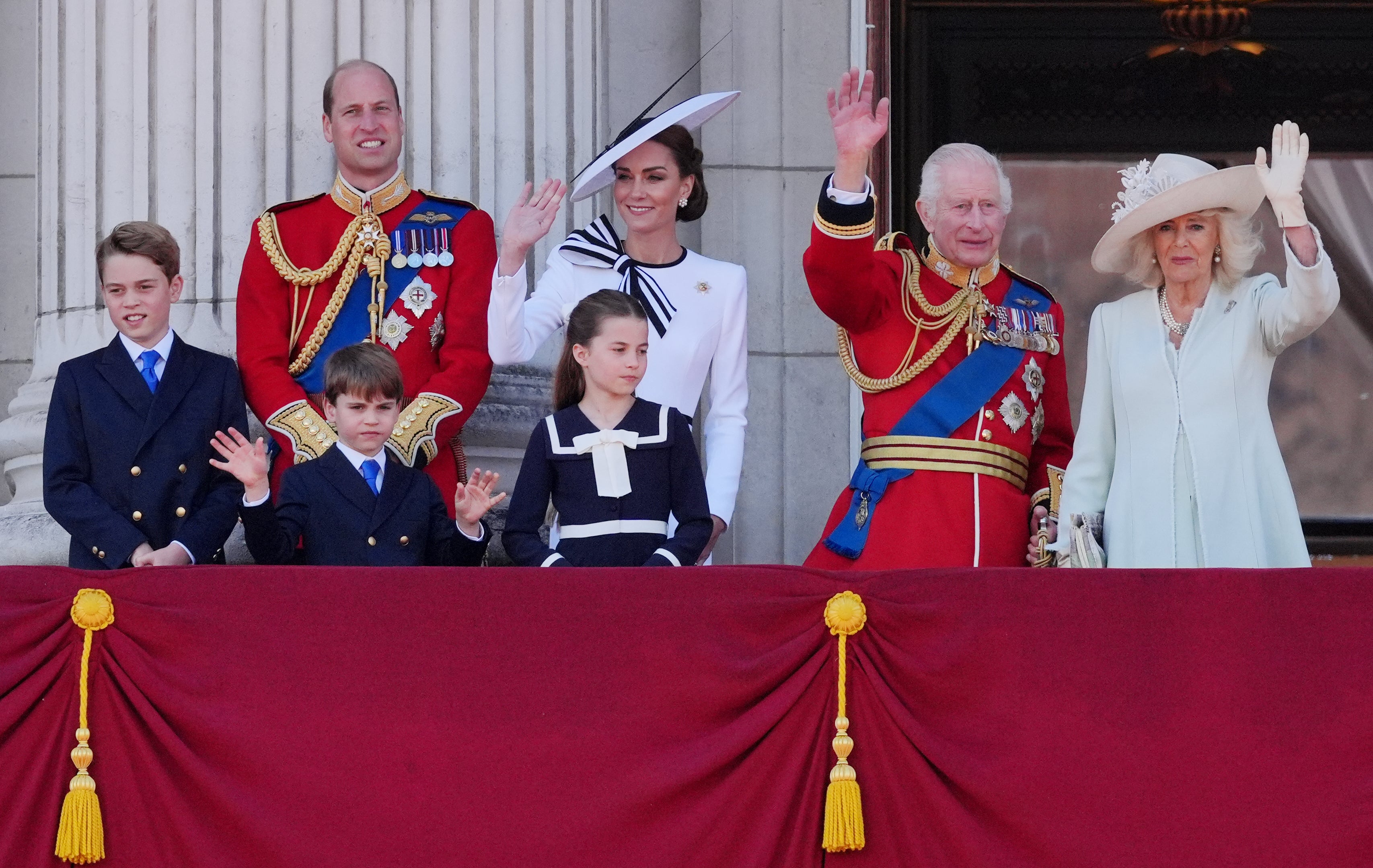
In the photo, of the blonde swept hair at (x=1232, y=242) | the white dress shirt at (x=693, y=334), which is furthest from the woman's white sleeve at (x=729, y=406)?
the blonde swept hair at (x=1232, y=242)

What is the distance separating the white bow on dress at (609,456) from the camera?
4.15 meters

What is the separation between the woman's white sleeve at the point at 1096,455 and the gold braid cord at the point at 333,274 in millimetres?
1593

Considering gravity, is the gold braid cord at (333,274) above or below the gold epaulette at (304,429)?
above

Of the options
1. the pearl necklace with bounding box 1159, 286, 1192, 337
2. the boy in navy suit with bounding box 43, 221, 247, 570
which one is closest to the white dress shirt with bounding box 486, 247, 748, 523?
the boy in navy suit with bounding box 43, 221, 247, 570

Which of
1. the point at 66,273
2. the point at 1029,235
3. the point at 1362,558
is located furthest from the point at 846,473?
the point at 66,273

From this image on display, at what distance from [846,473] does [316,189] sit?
6.53ft

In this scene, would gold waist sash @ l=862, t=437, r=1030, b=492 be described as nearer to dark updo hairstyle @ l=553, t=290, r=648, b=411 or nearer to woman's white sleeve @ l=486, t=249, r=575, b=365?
dark updo hairstyle @ l=553, t=290, r=648, b=411

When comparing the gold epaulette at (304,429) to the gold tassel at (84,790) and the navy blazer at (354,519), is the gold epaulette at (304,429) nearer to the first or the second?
the navy blazer at (354,519)

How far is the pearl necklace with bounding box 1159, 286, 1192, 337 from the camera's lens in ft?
13.8

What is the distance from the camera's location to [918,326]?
4.54 metres

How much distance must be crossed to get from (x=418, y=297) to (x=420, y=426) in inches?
16.1

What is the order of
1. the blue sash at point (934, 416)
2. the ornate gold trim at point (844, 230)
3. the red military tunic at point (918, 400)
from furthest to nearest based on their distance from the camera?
the blue sash at point (934, 416), the red military tunic at point (918, 400), the ornate gold trim at point (844, 230)

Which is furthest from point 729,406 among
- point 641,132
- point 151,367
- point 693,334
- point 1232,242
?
point 151,367

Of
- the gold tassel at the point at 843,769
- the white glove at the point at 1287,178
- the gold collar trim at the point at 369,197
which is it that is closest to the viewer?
the gold tassel at the point at 843,769
